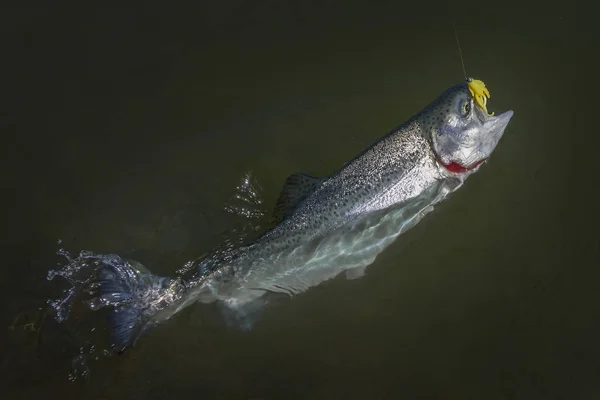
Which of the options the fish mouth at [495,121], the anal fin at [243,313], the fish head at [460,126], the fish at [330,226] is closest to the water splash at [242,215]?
the fish at [330,226]

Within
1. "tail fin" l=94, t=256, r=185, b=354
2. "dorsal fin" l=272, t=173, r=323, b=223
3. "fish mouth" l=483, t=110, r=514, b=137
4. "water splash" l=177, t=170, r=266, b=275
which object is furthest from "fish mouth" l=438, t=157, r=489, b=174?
"tail fin" l=94, t=256, r=185, b=354

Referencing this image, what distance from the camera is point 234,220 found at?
4.16 metres

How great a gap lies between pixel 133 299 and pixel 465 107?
2783 mm

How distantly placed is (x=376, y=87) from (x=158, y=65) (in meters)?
2.15

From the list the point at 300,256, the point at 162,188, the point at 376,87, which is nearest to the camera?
the point at 300,256

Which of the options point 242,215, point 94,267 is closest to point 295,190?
point 242,215

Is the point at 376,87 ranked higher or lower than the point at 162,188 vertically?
higher

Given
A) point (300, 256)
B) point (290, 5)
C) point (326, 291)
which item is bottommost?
point (326, 291)

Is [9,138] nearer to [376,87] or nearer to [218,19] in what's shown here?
[218,19]

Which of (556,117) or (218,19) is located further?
(218,19)

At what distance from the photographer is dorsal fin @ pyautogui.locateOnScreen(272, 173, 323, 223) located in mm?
3668

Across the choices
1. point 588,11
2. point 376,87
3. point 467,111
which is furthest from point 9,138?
point 588,11

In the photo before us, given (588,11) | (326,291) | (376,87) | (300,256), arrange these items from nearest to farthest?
(300,256)
(326,291)
(376,87)
(588,11)

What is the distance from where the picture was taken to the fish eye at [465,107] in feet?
12.1
